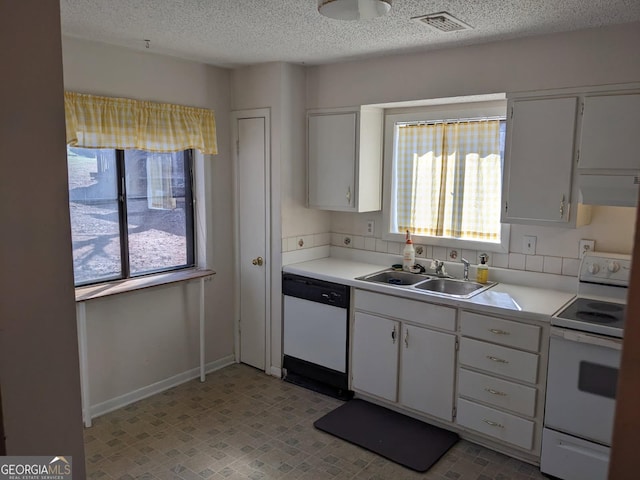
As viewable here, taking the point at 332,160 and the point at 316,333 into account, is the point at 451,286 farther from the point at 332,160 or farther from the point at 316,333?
→ the point at 332,160

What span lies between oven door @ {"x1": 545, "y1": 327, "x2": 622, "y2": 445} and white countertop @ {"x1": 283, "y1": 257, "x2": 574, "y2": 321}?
0.18 meters

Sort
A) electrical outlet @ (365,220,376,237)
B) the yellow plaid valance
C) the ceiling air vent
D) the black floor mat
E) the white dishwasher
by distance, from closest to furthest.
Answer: the ceiling air vent, the black floor mat, the yellow plaid valance, the white dishwasher, electrical outlet @ (365,220,376,237)

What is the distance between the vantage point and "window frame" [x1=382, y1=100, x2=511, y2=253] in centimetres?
335

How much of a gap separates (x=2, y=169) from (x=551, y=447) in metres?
2.83

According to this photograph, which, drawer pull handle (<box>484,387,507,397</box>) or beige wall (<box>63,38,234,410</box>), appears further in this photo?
beige wall (<box>63,38,234,410</box>)

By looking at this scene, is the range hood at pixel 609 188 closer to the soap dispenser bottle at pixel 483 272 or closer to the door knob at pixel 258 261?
the soap dispenser bottle at pixel 483 272

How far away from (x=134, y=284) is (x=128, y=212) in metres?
0.51

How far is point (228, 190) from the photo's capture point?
13.3 feet

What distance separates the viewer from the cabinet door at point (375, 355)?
129 inches

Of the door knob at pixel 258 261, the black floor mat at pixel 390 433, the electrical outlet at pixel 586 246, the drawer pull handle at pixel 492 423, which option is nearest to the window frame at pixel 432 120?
the electrical outlet at pixel 586 246

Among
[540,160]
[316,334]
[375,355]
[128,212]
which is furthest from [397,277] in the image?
[128,212]

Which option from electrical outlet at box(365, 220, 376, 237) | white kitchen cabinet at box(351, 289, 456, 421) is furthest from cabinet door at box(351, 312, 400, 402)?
electrical outlet at box(365, 220, 376, 237)

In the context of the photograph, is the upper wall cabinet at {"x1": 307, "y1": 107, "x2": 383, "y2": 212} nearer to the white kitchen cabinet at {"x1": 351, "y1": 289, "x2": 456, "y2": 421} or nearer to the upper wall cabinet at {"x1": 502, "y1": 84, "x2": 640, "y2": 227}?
the white kitchen cabinet at {"x1": 351, "y1": 289, "x2": 456, "y2": 421}

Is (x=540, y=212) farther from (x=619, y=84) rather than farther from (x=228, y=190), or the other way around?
(x=228, y=190)
